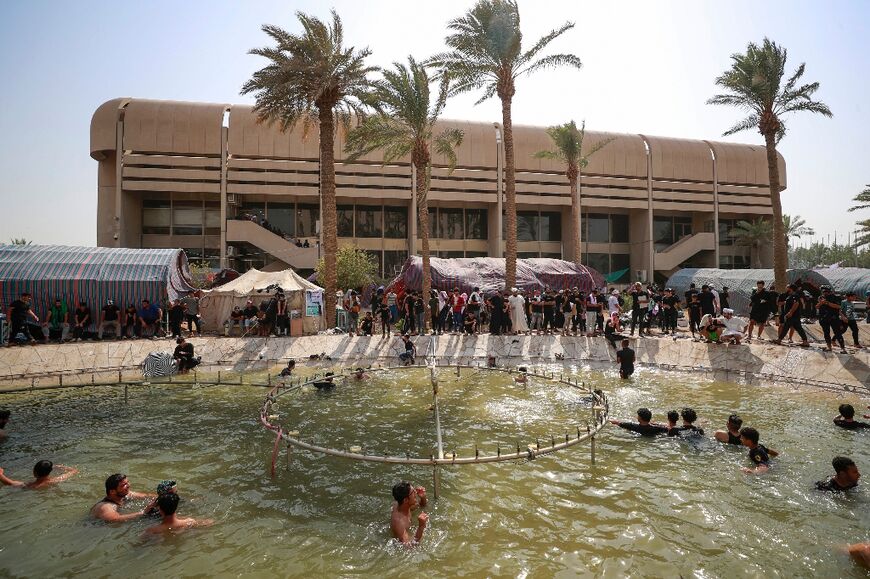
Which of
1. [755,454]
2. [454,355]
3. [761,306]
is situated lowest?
[755,454]

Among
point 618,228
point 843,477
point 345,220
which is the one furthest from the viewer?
point 618,228

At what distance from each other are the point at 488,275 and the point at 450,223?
66.9 ft

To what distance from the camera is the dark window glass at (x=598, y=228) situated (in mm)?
50562

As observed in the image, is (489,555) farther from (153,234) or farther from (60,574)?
(153,234)

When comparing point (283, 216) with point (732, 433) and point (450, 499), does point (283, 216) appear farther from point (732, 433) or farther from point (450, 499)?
point (732, 433)

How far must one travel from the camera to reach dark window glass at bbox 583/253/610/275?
50.5 m

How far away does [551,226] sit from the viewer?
4978 cm

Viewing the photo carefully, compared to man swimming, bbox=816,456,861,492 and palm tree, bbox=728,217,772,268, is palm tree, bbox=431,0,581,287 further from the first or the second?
palm tree, bbox=728,217,772,268

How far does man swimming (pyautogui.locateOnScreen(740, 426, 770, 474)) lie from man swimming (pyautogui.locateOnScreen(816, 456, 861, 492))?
851 millimetres

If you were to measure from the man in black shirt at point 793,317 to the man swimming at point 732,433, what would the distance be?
7985 millimetres

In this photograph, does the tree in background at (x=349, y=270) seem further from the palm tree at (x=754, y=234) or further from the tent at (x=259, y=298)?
the palm tree at (x=754, y=234)

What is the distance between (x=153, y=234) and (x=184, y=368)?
32.1 metres

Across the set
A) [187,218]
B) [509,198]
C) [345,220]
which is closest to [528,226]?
[345,220]

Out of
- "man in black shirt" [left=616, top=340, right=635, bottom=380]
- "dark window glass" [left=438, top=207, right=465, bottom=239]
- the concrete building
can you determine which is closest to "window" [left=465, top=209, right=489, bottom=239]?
the concrete building
